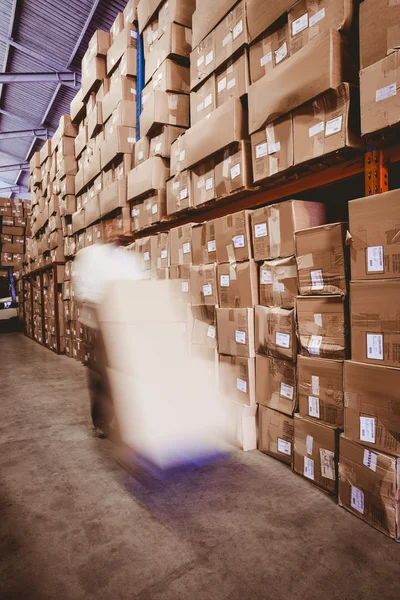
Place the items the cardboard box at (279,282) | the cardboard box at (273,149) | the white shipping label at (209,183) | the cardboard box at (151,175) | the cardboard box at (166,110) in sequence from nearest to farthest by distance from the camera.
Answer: the cardboard box at (273,149) → the cardboard box at (279,282) → the white shipping label at (209,183) → the cardboard box at (166,110) → the cardboard box at (151,175)

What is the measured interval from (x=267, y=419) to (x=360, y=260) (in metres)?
1.24

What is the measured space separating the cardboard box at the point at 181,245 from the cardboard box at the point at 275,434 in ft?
4.46

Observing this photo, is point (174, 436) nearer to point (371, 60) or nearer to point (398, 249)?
point (398, 249)

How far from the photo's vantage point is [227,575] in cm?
151

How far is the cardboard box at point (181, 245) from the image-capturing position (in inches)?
128

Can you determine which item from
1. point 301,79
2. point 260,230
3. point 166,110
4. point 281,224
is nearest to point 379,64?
point 301,79

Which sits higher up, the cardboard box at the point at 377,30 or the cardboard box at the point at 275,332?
the cardboard box at the point at 377,30

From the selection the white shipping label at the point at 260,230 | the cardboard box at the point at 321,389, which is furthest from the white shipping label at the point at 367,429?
the white shipping label at the point at 260,230

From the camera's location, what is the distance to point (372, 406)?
1.80m

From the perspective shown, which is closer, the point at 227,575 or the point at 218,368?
the point at 227,575

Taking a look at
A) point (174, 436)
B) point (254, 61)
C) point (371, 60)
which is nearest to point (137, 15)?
point (254, 61)

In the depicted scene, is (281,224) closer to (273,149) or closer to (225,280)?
(273,149)

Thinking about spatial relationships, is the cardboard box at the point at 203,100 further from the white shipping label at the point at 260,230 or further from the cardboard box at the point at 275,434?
the cardboard box at the point at 275,434

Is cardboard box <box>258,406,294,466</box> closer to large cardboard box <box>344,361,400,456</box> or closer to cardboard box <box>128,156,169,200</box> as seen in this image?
large cardboard box <box>344,361,400,456</box>
